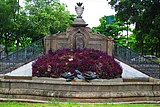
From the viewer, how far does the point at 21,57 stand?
1567 cm

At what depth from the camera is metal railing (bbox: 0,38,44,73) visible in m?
15.4

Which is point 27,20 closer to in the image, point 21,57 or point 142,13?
point 142,13

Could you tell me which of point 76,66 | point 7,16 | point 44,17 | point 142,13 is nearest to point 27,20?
point 44,17

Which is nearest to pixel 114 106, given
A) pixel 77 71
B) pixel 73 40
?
pixel 77 71

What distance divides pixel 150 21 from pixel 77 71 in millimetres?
19218

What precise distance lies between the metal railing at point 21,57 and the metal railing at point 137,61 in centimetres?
417

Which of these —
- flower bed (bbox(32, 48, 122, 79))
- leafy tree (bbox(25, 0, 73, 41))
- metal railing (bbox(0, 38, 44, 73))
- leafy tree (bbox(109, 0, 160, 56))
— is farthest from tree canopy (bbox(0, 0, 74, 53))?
flower bed (bbox(32, 48, 122, 79))

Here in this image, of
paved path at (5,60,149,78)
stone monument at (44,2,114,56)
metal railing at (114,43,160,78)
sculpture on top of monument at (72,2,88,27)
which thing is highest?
sculpture on top of monument at (72,2,88,27)

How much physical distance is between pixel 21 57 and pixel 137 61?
5963 mm

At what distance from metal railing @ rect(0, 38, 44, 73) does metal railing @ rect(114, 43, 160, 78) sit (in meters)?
4.17

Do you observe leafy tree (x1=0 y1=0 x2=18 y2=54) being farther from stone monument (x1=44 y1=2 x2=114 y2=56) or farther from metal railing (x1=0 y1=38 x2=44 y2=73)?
stone monument (x1=44 y1=2 x2=114 y2=56)

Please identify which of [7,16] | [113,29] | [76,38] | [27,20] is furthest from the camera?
[113,29]

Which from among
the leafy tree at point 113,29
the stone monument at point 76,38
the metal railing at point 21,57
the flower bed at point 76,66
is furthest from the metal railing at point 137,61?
the leafy tree at point 113,29

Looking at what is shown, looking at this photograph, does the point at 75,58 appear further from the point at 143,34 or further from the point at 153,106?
the point at 143,34
